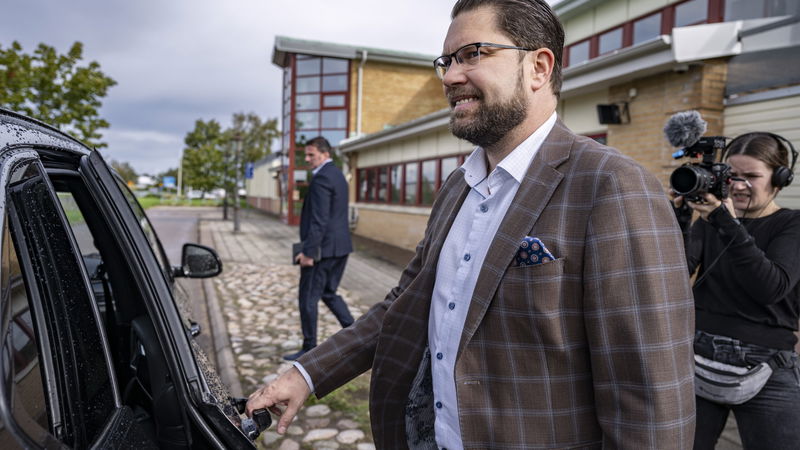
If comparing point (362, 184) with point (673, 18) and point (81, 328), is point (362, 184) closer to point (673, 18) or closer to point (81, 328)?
point (673, 18)

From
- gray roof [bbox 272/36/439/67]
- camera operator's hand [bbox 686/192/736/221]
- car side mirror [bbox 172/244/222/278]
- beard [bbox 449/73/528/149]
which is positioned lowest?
car side mirror [bbox 172/244/222/278]

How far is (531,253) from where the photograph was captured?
133 cm

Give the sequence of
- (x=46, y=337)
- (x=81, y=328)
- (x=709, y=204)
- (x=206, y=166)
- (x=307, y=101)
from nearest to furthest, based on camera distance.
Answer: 1. (x=46, y=337)
2. (x=81, y=328)
3. (x=709, y=204)
4. (x=307, y=101)
5. (x=206, y=166)

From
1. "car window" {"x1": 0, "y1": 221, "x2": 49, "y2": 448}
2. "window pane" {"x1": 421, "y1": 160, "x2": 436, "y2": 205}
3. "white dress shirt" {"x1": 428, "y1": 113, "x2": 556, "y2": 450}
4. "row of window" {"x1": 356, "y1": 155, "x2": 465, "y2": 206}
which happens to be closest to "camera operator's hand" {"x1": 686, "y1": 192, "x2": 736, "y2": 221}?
"white dress shirt" {"x1": 428, "y1": 113, "x2": 556, "y2": 450}

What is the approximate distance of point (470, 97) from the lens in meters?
1.57

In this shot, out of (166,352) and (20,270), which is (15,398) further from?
(166,352)

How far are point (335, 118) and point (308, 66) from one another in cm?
262

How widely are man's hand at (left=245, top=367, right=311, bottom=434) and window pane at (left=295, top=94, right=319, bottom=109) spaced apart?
23054 mm

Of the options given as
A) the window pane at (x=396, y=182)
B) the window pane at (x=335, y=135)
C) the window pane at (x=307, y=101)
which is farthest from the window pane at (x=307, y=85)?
the window pane at (x=396, y=182)

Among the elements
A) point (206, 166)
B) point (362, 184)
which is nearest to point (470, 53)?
point (362, 184)

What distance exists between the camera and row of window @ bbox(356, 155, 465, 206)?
46.4 ft

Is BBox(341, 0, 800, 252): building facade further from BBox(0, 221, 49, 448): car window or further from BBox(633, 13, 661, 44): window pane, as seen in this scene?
BBox(0, 221, 49, 448): car window

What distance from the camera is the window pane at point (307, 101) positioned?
23797mm

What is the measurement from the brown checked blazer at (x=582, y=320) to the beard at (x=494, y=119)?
11cm
